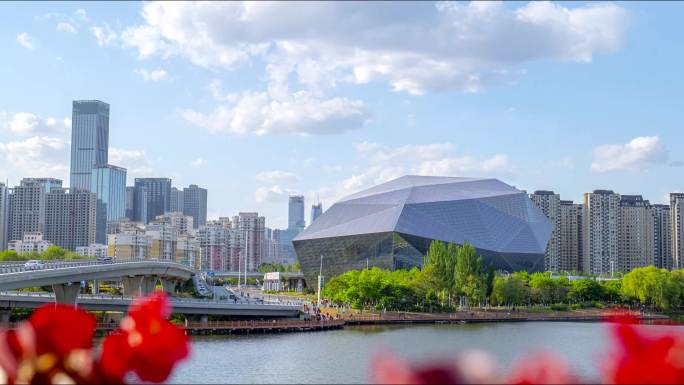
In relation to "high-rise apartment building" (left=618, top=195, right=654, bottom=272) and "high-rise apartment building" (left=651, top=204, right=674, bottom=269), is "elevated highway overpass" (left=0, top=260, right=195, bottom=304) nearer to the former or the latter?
"high-rise apartment building" (left=618, top=195, right=654, bottom=272)

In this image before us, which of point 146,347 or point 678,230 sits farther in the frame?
point 678,230

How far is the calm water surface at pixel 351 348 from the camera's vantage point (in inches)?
1581

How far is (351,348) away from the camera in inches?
2135

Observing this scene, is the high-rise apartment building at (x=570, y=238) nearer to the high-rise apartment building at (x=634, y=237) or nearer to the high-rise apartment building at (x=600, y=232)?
the high-rise apartment building at (x=600, y=232)

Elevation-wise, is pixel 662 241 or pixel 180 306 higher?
pixel 662 241

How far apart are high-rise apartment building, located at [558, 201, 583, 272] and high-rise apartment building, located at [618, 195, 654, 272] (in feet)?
29.6

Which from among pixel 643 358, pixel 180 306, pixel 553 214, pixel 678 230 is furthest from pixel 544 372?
pixel 678 230

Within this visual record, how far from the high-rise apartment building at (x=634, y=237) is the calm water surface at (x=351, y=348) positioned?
4567 inches

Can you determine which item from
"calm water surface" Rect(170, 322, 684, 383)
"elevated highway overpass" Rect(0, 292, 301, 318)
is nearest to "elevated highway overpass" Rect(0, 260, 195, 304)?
"elevated highway overpass" Rect(0, 292, 301, 318)

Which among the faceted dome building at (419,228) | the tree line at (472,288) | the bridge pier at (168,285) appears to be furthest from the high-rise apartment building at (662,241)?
the bridge pier at (168,285)

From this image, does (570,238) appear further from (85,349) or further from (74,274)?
(85,349)

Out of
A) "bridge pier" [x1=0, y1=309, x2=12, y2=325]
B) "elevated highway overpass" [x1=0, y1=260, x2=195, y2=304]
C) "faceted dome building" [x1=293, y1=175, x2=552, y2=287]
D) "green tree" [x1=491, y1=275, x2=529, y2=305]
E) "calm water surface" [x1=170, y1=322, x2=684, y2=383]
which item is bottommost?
"calm water surface" [x1=170, y1=322, x2=684, y2=383]

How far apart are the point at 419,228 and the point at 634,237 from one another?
3610 inches

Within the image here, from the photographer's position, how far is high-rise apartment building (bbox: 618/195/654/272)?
191625 mm
